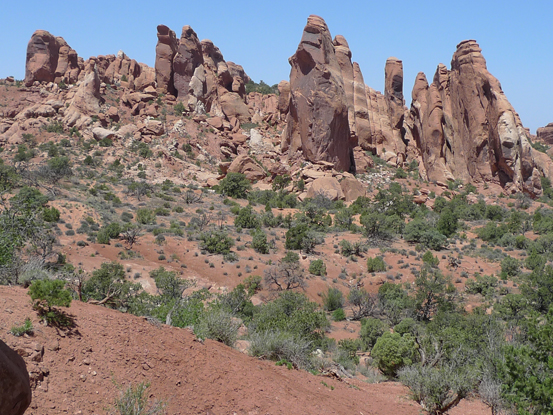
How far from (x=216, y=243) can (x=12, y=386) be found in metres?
18.1

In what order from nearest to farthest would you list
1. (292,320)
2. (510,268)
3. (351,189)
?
(292,320)
(510,268)
(351,189)

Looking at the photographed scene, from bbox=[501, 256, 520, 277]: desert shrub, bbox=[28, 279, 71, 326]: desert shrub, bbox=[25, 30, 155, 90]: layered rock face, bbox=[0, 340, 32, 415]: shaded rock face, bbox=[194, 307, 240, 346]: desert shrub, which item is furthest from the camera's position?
bbox=[25, 30, 155, 90]: layered rock face

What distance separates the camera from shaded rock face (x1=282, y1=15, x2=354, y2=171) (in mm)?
41281

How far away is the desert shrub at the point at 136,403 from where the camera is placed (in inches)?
173

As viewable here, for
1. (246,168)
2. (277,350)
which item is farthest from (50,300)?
(246,168)

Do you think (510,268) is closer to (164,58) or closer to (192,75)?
(192,75)

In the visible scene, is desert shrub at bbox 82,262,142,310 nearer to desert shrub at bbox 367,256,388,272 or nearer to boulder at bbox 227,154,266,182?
desert shrub at bbox 367,256,388,272

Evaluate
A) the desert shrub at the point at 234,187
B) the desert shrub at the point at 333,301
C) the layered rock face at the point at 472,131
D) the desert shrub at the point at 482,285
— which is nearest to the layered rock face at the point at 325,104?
the layered rock face at the point at 472,131

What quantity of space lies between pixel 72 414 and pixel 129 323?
1759mm

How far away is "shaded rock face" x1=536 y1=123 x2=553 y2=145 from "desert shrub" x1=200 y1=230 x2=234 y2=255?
245ft

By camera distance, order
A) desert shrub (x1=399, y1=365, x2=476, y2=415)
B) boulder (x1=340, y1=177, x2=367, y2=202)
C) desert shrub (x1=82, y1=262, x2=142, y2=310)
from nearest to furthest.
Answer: desert shrub (x1=399, y1=365, x2=476, y2=415)
desert shrub (x1=82, y1=262, x2=142, y2=310)
boulder (x1=340, y1=177, x2=367, y2=202)

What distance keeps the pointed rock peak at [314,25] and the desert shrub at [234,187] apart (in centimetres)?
1777

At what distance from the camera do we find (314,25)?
42312 mm

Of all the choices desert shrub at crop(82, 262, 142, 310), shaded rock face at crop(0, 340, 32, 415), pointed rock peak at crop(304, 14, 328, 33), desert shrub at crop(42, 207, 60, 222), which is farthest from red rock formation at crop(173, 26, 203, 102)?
shaded rock face at crop(0, 340, 32, 415)
